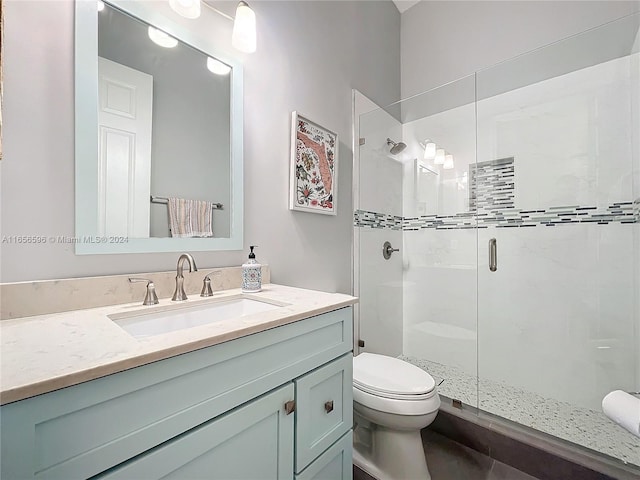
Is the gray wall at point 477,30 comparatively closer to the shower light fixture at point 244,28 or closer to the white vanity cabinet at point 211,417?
the shower light fixture at point 244,28

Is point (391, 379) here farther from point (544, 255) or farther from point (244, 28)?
point (244, 28)

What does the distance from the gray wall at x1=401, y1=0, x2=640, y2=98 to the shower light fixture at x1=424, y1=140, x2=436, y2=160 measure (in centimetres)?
50

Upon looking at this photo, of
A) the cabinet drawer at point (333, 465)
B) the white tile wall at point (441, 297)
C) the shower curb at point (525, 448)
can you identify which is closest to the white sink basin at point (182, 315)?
the cabinet drawer at point (333, 465)

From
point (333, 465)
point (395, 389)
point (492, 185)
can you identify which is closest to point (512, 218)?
point (492, 185)

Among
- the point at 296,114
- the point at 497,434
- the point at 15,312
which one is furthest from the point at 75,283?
the point at 497,434

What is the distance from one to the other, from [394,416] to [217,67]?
5.36 feet

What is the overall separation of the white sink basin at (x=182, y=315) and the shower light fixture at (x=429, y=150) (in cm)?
172

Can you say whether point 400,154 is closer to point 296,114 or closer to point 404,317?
point 296,114

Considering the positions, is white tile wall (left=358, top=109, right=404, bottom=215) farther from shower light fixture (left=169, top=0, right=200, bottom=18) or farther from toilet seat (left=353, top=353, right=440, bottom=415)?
shower light fixture (left=169, top=0, right=200, bottom=18)

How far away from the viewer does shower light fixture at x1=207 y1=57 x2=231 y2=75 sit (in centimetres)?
127

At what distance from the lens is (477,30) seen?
84.5 inches

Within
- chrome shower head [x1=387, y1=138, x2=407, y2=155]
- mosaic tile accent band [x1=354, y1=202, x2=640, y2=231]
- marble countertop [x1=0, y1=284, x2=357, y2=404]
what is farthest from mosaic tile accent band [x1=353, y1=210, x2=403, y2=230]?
marble countertop [x1=0, y1=284, x2=357, y2=404]

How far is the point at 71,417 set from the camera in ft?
1.61

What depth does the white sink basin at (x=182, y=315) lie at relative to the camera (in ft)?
2.94
